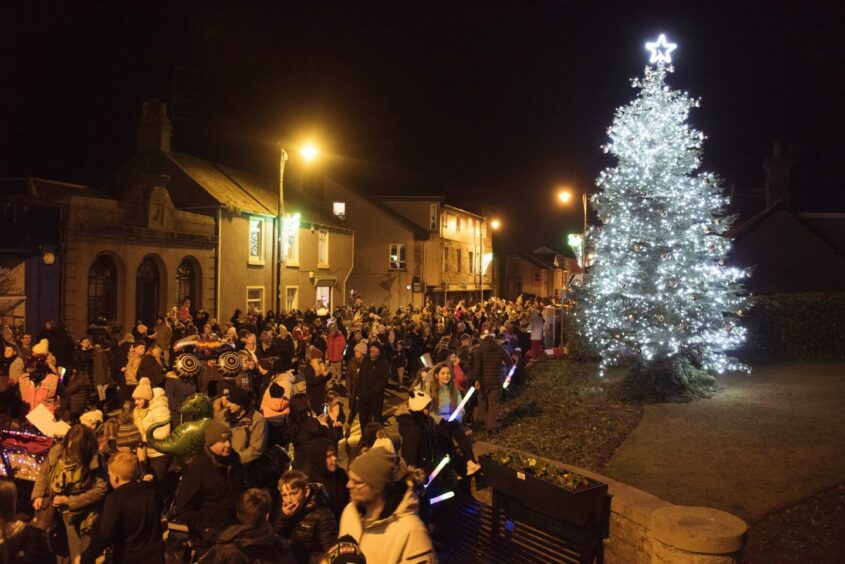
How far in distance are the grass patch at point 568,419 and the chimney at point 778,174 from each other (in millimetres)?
23719

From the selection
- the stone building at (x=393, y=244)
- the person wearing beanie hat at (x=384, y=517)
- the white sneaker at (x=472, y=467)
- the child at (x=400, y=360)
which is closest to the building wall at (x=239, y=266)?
the child at (x=400, y=360)

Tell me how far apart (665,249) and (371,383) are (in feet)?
25.6

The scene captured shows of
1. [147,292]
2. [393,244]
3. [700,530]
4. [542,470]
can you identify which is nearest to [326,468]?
[542,470]

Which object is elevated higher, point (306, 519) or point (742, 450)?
point (306, 519)

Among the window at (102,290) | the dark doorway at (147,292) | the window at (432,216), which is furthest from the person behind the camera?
the window at (432,216)

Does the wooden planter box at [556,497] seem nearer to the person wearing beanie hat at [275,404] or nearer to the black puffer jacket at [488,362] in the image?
the person wearing beanie hat at [275,404]

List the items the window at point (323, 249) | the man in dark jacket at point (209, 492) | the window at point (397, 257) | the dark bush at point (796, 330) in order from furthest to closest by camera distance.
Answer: the window at point (397, 257)
the window at point (323, 249)
the dark bush at point (796, 330)
the man in dark jacket at point (209, 492)

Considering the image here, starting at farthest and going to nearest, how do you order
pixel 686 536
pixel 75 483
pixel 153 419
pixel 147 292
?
pixel 147 292
pixel 153 419
pixel 75 483
pixel 686 536

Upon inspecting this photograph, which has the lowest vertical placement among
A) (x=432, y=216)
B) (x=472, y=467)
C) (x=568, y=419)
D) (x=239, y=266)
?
(x=568, y=419)

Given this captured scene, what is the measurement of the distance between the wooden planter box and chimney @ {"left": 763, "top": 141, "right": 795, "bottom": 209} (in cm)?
3444

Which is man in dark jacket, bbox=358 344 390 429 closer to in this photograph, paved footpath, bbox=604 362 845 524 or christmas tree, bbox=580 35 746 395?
paved footpath, bbox=604 362 845 524

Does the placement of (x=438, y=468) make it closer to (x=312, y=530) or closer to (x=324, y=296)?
(x=312, y=530)

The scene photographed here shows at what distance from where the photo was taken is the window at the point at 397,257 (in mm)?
45062

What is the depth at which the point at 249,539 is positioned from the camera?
4.66 m
